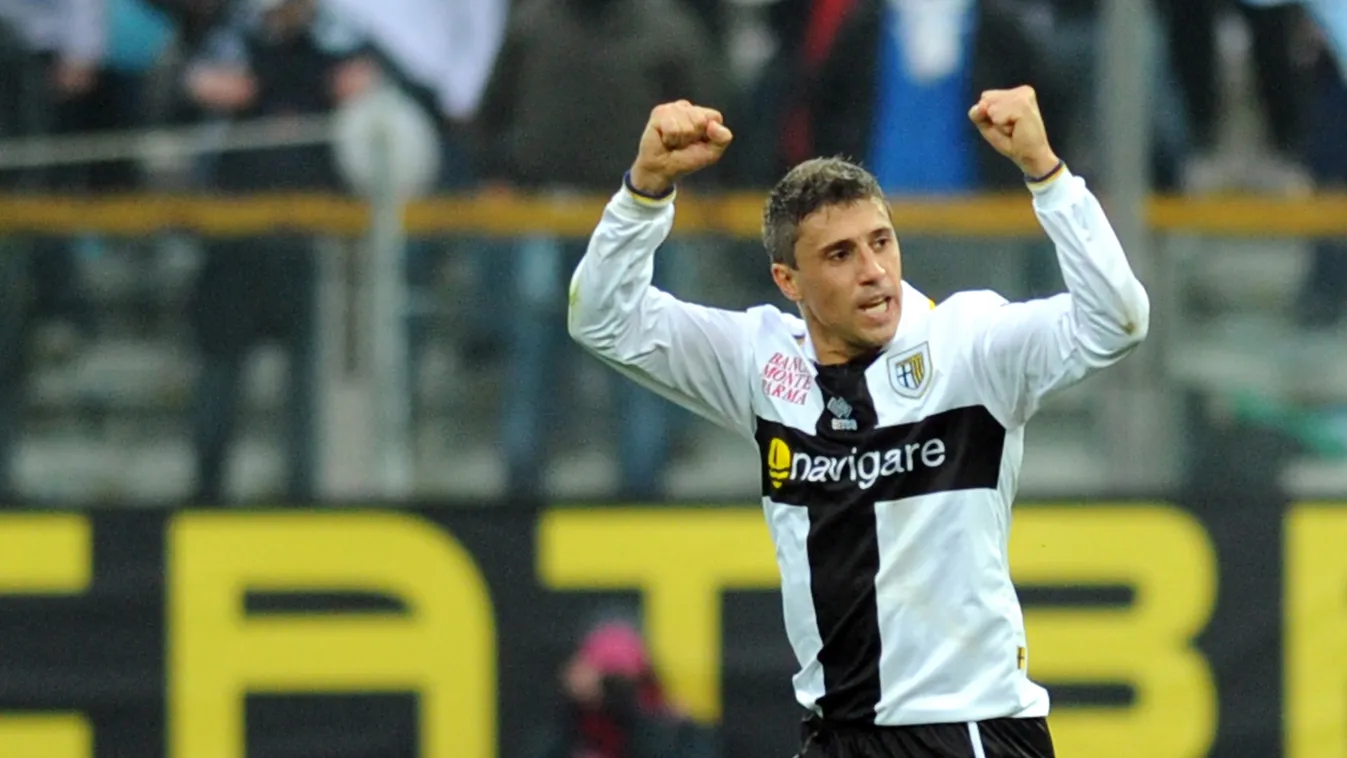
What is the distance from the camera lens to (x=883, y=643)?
4391mm

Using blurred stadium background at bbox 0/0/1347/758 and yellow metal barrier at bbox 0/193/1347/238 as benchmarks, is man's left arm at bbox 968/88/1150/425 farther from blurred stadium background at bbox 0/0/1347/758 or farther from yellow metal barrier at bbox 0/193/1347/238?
yellow metal barrier at bbox 0/193/1347/238

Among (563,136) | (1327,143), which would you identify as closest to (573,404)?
(563,136)

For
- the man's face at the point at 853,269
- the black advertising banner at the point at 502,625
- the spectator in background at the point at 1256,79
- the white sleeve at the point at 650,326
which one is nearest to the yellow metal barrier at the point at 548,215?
the spectator in background at the point at 1256,79

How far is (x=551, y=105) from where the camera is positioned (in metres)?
7.80

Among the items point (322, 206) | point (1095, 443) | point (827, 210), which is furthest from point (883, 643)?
point (322, 206)

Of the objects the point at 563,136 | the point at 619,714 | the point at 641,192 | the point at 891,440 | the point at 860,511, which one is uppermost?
the point at 563,136

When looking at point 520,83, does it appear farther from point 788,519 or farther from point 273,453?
point 788,519

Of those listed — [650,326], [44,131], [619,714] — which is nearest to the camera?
[650,326]

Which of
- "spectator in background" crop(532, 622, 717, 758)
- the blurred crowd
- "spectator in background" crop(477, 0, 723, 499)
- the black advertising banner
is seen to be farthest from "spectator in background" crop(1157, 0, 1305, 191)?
"spectator in background" crop(532, 622, 717, 758)

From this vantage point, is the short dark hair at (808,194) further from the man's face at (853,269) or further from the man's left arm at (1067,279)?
the man's left arm at (1067,279)

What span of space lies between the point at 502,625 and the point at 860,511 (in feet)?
11.6

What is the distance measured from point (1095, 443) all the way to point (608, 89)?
7.09 ft

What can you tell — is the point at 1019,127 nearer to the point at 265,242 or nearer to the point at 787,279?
the point at 787,279

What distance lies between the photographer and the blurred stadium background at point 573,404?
24.8ft
